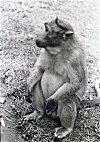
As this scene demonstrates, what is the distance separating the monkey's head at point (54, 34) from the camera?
5.04 metres

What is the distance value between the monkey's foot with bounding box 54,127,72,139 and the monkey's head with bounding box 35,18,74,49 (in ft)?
4.16

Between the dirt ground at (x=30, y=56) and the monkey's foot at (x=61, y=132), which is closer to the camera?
the monkey's foot at (x=61, y=132)

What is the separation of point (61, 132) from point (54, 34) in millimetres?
1464

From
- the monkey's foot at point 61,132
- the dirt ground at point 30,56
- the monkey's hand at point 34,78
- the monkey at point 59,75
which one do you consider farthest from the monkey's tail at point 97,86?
the monkey's hand at point 34,78

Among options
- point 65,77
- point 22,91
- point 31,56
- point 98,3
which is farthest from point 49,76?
point 98,3

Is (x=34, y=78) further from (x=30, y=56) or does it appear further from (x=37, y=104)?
(x=30, y=56)

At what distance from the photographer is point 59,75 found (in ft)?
17.6

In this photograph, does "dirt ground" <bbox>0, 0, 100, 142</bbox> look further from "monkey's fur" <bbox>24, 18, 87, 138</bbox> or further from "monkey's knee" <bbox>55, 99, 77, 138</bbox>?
"monkey's fur" <bbox>24, 18, 87, 138</bbox>

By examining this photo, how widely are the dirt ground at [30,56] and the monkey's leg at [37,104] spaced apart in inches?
4.2

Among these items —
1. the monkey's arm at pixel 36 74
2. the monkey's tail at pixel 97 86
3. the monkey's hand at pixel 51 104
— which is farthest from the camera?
the monkey's tail at pixel 97 86

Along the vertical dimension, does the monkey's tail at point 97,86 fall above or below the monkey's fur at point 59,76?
below

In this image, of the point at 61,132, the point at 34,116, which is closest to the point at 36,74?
the point at 34,116

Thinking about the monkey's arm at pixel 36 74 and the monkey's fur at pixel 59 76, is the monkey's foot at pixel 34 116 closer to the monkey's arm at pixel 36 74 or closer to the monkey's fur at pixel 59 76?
the monkey's fur at pixel 59 76

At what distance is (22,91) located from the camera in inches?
247
